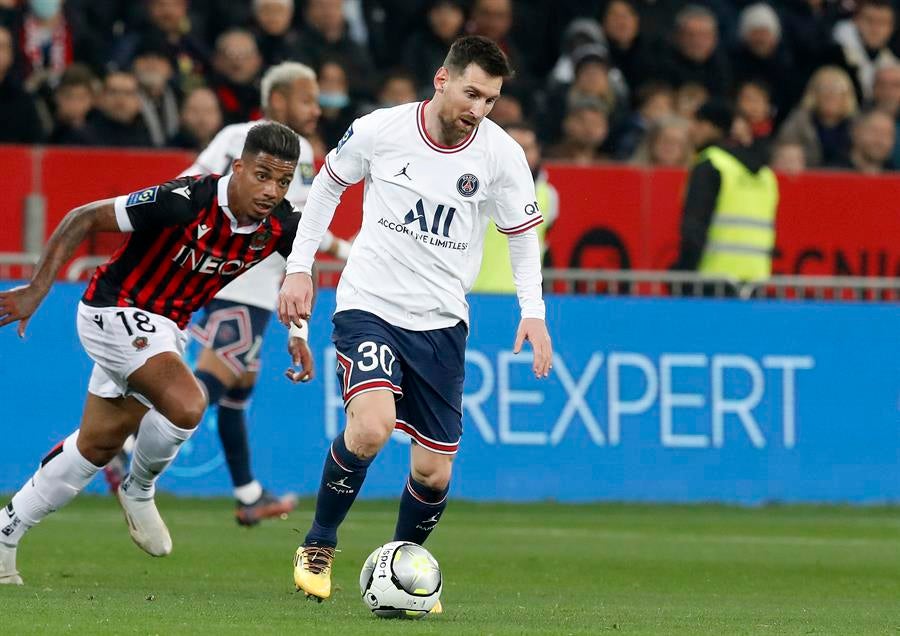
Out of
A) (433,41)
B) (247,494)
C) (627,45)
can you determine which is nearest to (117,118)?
(433,41)

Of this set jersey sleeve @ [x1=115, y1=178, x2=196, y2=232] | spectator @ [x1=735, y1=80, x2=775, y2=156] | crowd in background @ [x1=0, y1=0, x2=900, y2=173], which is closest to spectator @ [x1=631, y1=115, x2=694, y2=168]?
crowd in background @ [x1=0, y1=0, x2=900, y2=173]

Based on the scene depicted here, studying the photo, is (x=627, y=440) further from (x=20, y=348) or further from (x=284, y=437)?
(x=20, y=348)

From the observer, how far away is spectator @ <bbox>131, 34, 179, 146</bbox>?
15.4 m

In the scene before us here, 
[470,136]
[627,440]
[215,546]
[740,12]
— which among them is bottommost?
[627,440]

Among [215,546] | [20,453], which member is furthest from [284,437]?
[215,546]

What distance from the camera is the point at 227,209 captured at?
8.75 m

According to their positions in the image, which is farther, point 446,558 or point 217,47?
point 217,47

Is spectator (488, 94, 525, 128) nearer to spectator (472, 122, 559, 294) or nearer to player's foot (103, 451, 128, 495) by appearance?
spectator (472, 122, 559, 294)

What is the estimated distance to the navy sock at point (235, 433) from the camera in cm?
1183

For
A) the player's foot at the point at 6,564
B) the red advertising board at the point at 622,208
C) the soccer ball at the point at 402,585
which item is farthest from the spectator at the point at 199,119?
the soccer ball at the point at 402,585

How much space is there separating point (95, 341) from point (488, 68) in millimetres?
2375

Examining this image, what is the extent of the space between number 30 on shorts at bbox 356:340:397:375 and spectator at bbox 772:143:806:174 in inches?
362

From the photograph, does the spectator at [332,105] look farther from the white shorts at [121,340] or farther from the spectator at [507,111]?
the white shorts at [121,340]

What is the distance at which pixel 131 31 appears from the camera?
16.2m
